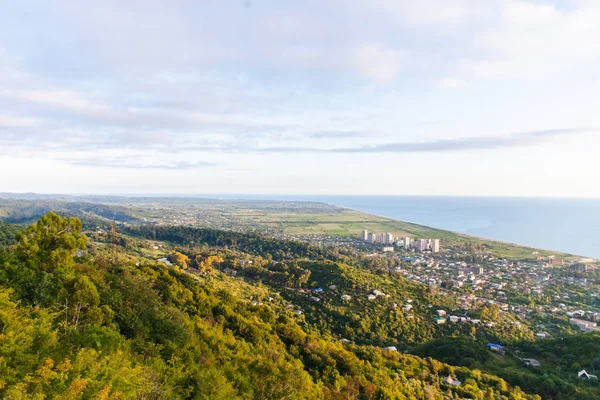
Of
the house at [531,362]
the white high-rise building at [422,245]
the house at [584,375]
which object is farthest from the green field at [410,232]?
the house at [584,375]

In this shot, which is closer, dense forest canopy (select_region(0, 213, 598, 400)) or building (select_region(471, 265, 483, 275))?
dense forest canopy (select_region(0, 213, 598, 400))

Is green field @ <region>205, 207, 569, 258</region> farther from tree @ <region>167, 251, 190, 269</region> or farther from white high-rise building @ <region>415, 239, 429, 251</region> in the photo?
tree @ <region>167, 251, 190, 269</region>

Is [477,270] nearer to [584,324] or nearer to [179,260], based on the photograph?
[584,324]

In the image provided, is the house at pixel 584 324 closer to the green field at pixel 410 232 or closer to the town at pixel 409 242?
the green field at pixel 410 232

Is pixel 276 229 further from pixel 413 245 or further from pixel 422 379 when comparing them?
pixel 422 379

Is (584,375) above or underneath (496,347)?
above

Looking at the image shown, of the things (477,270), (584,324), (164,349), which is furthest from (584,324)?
(164,349)

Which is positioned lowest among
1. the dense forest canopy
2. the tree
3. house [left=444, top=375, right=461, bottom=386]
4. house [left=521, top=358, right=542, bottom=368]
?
house [left=521, top=358, right=542, bottom=368]

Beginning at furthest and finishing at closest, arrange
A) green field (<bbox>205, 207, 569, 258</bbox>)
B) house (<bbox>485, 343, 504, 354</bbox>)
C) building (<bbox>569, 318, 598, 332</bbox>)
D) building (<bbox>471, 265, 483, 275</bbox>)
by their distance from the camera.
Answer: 1. green field (<bbox>205, 207, 569, 258</bbox>)
2. building (<bbox>471, 265, 483, 275</bbox>)
3. building (<bbox>569, 318, 598, 332</bbox>)
4. house (<bbox>485, 343, 504, 354</bbox>)

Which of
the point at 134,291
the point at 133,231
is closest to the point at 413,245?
the point at 133,231

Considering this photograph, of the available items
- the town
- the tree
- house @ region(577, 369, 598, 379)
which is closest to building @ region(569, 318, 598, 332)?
house @ region(577, 369, 598, 379)

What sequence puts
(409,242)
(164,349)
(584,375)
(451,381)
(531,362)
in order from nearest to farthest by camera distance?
1. (164,349)
2. (451,381)
3. (584,375)
4. (531,362)
5. (409,242)
